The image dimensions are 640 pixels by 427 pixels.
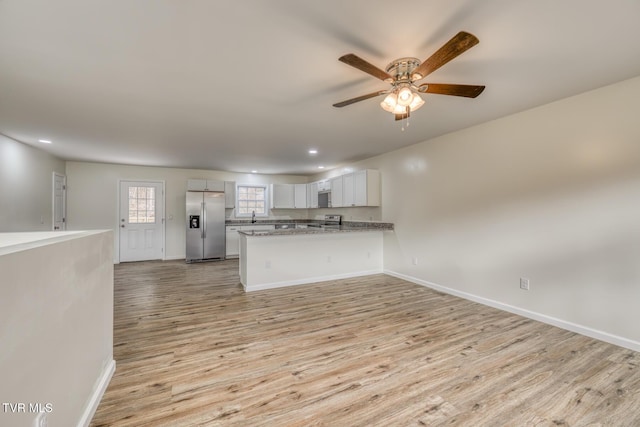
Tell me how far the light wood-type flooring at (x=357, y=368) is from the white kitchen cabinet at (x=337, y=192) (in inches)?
114

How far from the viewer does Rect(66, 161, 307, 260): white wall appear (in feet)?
19.6

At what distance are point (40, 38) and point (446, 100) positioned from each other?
3343 mm

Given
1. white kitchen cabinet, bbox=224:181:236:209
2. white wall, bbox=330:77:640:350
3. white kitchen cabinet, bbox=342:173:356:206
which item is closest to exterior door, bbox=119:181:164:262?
white kitchen cabinet, bbox=224:181:236:209

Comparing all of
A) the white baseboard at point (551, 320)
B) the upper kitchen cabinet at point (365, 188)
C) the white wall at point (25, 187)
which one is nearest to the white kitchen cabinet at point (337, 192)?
the upper kitchen cabinet at point (365, 188)

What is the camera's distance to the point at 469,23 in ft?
5.54

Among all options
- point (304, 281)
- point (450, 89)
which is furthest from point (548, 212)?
point (304, 281)

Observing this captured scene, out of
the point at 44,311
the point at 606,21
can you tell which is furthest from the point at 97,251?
the point at 606,21

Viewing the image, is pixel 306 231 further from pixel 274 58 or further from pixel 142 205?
pixel 142 205

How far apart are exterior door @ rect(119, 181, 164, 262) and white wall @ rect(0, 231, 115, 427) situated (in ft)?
17.4

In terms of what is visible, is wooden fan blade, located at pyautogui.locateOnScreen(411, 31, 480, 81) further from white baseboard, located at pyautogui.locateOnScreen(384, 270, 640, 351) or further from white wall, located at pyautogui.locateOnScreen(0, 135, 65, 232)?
white wall, located at pyautogui.locateOnScreen(0, 135, 65, 232)

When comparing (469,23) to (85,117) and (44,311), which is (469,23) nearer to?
(44,311)

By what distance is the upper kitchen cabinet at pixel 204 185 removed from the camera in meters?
6.75

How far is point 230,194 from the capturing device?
7.21 meters

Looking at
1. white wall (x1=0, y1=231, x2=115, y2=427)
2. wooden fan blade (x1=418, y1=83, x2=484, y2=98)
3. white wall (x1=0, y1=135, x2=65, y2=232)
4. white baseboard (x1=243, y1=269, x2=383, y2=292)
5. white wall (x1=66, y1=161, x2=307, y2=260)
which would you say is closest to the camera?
white wall (x1=0, y1=231, x2=115, y2=427)
